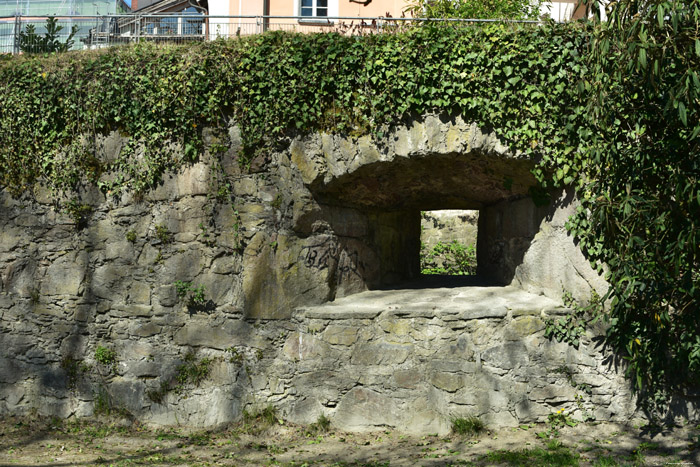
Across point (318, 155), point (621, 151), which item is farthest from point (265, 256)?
point (621, 151)

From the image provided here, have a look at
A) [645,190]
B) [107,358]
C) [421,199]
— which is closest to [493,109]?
[645,190]

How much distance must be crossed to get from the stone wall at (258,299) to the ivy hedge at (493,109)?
229 millimetres

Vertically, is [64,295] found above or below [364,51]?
below

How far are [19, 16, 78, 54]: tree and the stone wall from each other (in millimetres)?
2160

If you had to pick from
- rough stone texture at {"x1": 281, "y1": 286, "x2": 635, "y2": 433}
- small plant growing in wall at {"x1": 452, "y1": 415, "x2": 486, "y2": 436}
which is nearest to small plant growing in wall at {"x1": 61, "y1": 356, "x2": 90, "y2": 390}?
rough stone texture at {"x1": 281, "y1": 286, "x2": 635, "y2": 433}

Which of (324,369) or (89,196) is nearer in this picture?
(324,369)

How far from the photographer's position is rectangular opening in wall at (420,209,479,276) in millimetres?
12547

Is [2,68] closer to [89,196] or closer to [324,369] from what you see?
[89,196]

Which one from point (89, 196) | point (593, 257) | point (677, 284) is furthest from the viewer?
point (89, 196)

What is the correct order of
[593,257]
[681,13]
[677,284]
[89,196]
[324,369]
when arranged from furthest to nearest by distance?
[89,196] < [324,369] < [593,257] < [677,284] < [681,13]

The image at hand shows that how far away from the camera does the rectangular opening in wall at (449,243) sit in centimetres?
1255

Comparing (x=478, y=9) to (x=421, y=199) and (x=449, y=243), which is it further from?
(x=449, y=243)

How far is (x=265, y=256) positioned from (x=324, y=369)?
4.14ft

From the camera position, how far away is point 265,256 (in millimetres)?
6359
